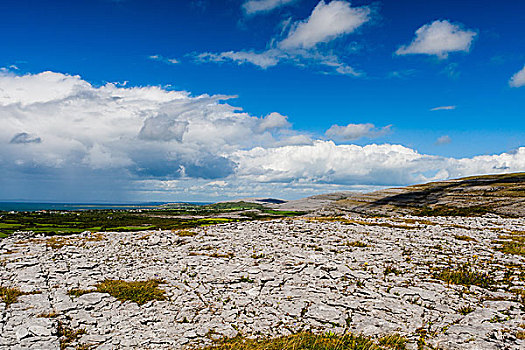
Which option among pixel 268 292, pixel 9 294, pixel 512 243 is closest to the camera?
pixel 9 294

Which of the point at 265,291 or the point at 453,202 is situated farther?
the point at 453,202

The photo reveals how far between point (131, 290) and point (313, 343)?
9.82 metres

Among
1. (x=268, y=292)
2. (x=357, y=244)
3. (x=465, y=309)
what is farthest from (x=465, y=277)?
(x=268, y=292)

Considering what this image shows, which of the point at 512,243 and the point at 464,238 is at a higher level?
the point at 464,238

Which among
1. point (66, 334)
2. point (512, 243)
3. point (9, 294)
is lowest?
point (512, 243)

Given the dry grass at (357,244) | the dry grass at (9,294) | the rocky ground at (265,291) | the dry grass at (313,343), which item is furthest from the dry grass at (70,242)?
the dry grass at (357,244)

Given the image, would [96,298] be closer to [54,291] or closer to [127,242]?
[54,291]

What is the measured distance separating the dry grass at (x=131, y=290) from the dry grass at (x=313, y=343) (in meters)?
5.51

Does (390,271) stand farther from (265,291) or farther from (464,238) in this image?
(464,238)

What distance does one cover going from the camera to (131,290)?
15.3m

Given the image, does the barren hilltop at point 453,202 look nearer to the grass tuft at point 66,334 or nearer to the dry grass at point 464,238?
the dry grass at point 464,238

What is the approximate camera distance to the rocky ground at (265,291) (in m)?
11.2

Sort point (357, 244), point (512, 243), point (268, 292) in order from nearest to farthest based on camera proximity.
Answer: point (268, 292) < point (357, 244) < point (512, 243)

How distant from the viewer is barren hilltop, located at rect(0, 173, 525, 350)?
35.6 ft
